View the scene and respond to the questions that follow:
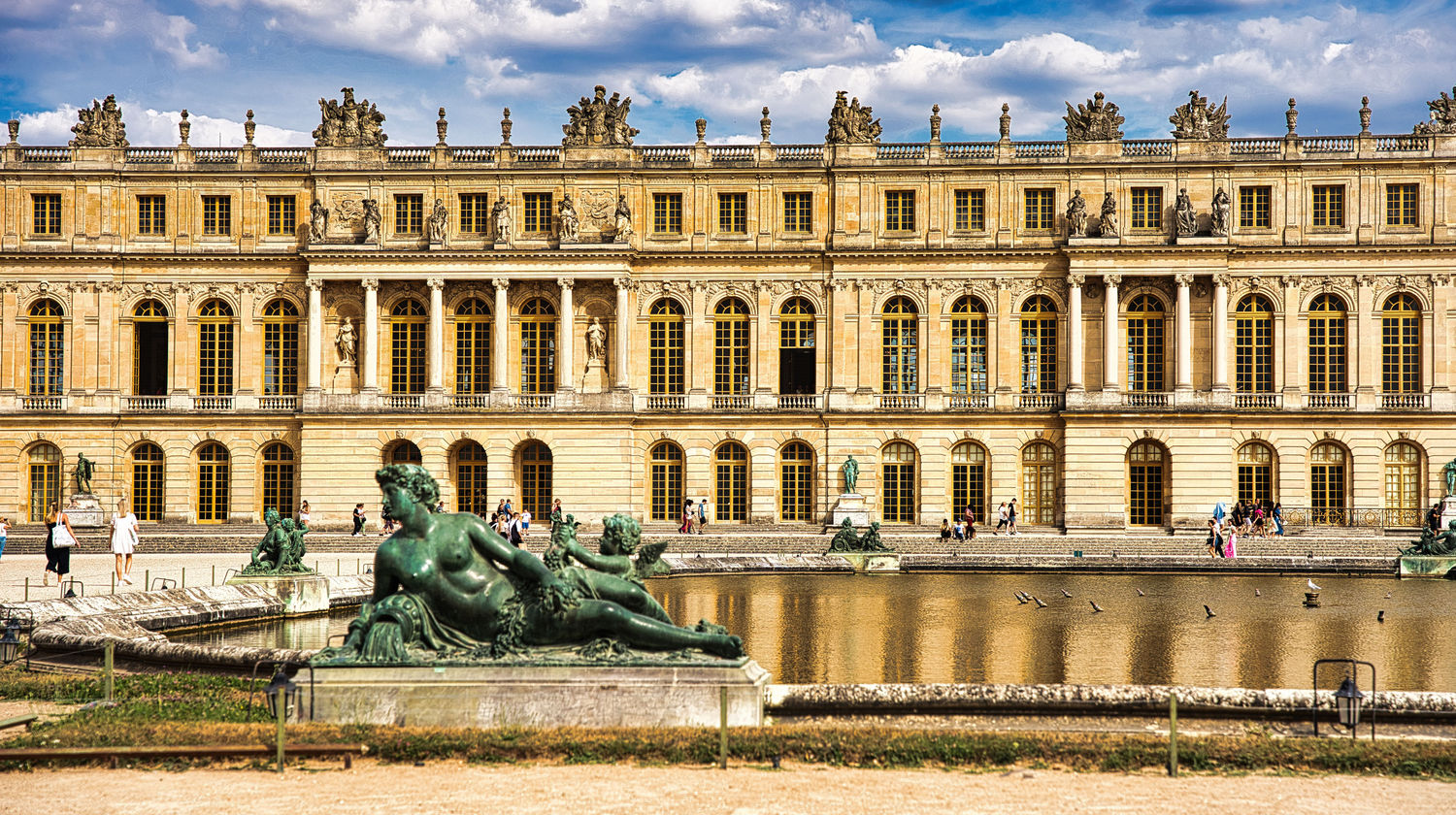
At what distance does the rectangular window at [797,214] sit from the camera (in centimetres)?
5169

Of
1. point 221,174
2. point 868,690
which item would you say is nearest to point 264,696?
point 868,690

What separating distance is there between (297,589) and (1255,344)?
4106 cm

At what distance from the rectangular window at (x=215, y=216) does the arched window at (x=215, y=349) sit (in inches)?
115

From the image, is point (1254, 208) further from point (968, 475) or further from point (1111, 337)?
point (968, 475)

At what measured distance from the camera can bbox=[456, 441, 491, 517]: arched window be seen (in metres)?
51.9

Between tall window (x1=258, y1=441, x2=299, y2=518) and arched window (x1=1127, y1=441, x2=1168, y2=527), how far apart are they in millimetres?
33563

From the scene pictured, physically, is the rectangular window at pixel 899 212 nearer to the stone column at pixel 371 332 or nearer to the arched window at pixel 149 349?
the stone column at pixel 371 332

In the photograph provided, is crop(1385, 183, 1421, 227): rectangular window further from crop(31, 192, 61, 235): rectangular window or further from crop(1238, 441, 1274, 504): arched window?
crop(31, 192, 61, 235): rectangular window

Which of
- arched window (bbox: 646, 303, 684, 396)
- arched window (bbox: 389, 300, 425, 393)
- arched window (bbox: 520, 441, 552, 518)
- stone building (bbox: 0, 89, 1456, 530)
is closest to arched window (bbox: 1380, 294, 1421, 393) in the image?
stone building (bbox: 0, 89, 1456, 530)

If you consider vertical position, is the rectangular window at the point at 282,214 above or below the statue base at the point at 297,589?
above

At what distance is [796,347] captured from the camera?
171 feet

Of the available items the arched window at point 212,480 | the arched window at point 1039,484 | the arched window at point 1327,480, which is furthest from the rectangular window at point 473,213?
the arched window at point 1327,480

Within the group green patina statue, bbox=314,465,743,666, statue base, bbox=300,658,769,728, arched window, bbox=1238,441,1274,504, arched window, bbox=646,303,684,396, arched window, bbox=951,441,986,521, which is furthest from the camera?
arched window, bbox=646,303,684,396

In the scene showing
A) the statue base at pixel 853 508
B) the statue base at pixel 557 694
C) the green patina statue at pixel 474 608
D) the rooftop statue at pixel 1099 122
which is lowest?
the statue base at pixel 853 508
